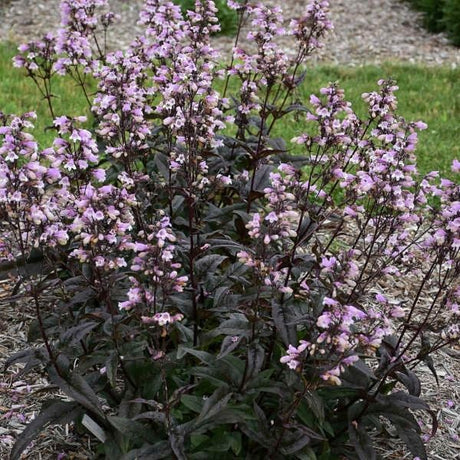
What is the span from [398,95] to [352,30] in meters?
4.34

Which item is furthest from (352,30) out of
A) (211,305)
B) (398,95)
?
(211,305)

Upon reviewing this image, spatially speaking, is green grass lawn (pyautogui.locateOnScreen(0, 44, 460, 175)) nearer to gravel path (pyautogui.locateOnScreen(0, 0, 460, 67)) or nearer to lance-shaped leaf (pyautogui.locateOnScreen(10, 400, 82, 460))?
gravel path (pyautogui.locateOnScreen(0, 0, 460, 67))

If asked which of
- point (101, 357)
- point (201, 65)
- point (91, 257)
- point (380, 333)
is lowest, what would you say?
point (101, 357)

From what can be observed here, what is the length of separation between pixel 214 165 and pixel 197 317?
1.40 m

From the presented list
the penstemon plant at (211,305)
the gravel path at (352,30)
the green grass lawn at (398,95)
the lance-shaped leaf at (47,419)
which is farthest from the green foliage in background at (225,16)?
the lance-shaped leaf at (47,419)

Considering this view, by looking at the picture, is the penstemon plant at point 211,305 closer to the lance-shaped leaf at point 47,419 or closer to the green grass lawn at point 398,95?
the lance-shaped leaf at point 47,419

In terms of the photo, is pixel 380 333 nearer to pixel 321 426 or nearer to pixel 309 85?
pixel 321 426

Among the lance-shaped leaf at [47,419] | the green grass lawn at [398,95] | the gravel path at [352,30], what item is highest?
the lance-shaped leaf at [47,419]

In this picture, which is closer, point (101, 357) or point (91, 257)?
point (91, 257)

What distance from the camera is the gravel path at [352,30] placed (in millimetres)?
12711

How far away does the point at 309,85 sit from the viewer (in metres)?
10.1

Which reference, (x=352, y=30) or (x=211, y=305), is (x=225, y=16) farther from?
(x=211, y=305)

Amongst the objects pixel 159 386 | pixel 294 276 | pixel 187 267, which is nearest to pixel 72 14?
pixel 187 267

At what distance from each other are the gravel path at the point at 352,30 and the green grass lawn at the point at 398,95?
1351 mm
